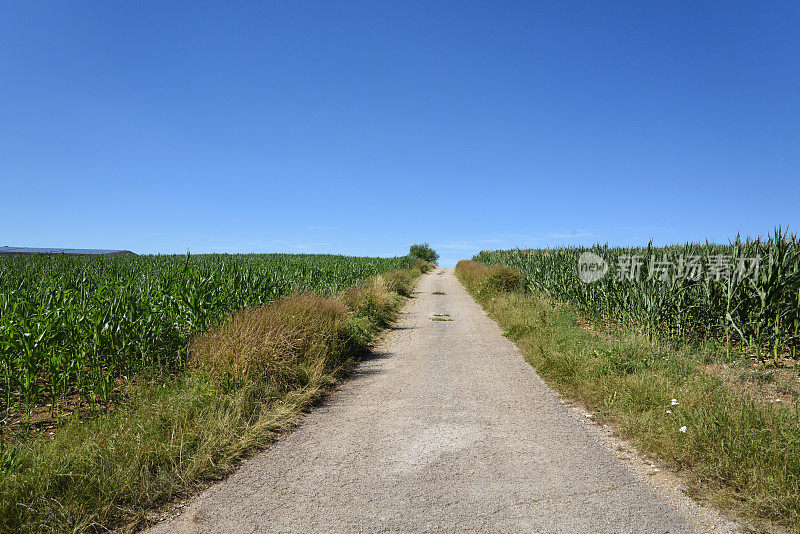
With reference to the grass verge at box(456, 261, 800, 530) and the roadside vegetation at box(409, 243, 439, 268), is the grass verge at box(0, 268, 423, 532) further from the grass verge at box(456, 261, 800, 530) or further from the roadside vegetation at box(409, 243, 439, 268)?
the roadside vegetation at box(409, 243, 439, 268)

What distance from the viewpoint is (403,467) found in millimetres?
4602

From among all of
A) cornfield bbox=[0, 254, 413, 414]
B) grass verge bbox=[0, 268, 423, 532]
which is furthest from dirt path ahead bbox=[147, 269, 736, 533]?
cornfield bbox=[0, 254, 413, 414]

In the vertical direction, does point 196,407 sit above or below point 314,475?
above

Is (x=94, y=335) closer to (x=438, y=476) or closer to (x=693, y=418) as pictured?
(x=438, y=476)

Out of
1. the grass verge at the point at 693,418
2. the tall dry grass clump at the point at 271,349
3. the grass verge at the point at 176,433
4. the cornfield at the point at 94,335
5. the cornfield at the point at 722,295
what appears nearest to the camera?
the grass verge at the point at 176,433

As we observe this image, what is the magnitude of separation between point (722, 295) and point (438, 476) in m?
9.73

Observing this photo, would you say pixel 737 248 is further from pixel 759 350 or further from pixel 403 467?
pixel 403 467

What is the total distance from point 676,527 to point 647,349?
5.25 m

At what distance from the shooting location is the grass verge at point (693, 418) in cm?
381

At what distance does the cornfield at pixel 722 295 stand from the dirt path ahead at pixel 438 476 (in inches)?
237

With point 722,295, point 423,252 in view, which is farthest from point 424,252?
point 722,295

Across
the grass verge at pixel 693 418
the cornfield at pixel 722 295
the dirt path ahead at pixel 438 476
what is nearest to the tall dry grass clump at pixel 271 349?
the dirt path ahead at pixel 438 476

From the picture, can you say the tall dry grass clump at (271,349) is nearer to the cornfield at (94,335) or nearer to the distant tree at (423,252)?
the cornfield at (94,335)

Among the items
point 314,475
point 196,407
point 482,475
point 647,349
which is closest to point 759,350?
point 647,349
